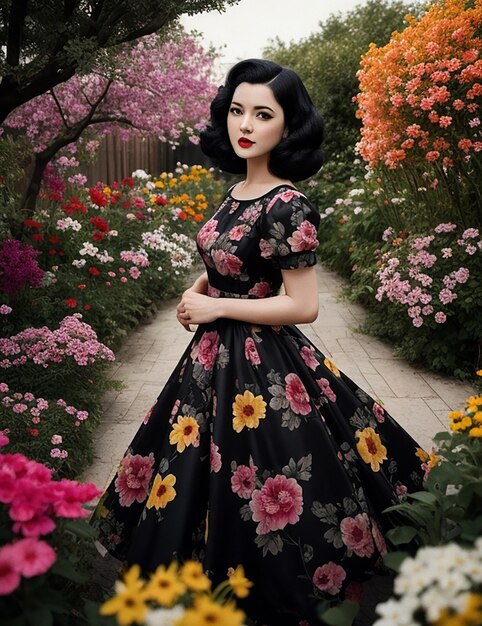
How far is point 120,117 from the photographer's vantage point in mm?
5973

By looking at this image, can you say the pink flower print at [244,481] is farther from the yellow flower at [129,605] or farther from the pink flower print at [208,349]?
Answer: the yellow flower at [129,605]

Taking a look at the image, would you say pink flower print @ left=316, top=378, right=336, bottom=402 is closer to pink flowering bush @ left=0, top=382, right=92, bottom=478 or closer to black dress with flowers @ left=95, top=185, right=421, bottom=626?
black dress with flowers @ left=95, top=185, right=421, bottom=626

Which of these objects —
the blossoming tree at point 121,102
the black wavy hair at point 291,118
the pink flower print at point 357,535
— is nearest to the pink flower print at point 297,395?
the pink flower print at point 357,535

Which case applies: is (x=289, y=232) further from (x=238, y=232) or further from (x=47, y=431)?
(x=47, y=431)

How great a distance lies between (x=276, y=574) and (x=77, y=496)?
0.94 metres

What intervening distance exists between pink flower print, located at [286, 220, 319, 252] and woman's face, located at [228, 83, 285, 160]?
33 cm

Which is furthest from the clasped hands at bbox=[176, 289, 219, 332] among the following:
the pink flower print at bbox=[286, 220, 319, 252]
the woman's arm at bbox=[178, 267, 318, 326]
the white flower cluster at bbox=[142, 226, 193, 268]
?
the white flower cluster at bbox=[142, 226, 193, 268]

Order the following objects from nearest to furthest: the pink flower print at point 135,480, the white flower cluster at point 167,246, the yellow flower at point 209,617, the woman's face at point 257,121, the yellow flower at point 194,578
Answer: the yellow flower at point 209,617, the yellow flower at point 194,578, the woman's face at point 257,121, the pink flower print at point 135,480, the white flower cluster at point 167,246

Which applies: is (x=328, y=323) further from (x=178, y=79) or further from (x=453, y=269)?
(x=178, y=79)

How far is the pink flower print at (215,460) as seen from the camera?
1.81m

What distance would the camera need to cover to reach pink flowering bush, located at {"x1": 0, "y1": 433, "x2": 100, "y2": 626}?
2.79 ft

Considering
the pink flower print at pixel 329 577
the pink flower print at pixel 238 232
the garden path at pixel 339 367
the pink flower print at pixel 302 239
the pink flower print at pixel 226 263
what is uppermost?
the pink flower print at pixel 238 232

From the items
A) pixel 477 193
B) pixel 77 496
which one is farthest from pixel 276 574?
pixel 477 193

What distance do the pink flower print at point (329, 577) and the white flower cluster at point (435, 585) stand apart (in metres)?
1.05
